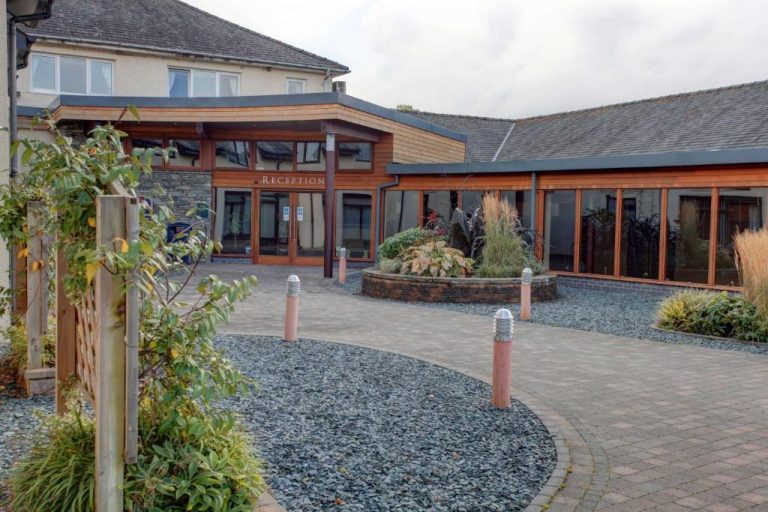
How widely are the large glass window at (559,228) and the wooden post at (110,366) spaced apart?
15810mm

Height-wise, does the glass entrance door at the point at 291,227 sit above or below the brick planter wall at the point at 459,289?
above

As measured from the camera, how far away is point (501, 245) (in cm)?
1486

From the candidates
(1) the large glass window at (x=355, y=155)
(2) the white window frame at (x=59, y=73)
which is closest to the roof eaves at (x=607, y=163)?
(1) the large glass window at (x=355, y=155)

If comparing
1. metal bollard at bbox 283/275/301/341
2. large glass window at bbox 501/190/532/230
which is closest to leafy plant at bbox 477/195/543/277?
large glass window at bbox 501/190/532/230

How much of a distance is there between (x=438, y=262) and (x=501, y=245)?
138cm

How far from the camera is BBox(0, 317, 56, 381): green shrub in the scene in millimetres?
6082

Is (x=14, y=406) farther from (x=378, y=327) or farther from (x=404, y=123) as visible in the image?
(x=404, y=123)

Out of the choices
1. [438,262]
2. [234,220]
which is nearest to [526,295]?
[438,262]

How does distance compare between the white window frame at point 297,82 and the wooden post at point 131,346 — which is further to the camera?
the white window frame at point 297,82

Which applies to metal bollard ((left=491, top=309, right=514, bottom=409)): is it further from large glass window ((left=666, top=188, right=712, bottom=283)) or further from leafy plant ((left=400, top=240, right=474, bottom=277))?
large glass window ((left=666, top=188, right=712, bottom=283))

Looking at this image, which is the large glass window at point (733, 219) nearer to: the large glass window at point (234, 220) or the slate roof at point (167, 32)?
the large glass window at point (234, 220)

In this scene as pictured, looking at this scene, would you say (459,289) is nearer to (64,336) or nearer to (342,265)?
(342,265)

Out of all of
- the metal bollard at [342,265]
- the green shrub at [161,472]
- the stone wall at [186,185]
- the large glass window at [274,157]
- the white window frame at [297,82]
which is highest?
the white window frame at [297,82]

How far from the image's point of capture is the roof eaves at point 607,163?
14.2 m
